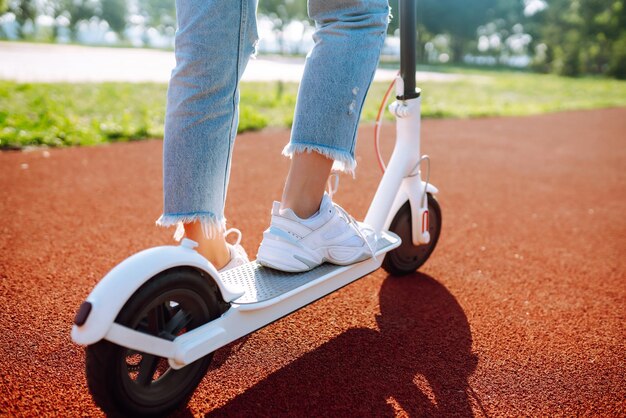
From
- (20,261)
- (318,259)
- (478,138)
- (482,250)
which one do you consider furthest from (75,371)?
(478,138)

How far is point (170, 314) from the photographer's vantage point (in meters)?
1.19

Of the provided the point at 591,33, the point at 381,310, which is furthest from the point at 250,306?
the point at 591,33

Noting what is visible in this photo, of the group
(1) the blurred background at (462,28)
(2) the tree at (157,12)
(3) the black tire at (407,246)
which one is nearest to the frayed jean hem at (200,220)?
(3) the black tire at (407,246)

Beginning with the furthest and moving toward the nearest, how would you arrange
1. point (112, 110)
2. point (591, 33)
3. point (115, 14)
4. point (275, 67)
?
point (115, 14) → point (591, 33) → point (275, 67) → point (112, 110)

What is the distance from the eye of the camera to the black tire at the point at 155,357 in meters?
1.03

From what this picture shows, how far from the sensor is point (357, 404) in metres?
1.29

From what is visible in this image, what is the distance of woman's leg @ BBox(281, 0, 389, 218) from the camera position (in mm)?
1341

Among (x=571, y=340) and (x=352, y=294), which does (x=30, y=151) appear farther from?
(x=571, y=340)

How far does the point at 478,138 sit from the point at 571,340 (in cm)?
464

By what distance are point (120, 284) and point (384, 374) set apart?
745 millimetres

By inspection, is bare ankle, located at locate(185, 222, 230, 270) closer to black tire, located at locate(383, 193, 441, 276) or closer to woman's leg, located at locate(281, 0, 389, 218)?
woman's leg, located at locate(281, 0, 389, 218)

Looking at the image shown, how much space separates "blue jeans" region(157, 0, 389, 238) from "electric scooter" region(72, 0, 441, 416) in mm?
174

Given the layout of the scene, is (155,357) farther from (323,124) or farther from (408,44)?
(408,44)

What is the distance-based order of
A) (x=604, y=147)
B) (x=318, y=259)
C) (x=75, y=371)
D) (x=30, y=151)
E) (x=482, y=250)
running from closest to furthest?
(x=75, y=371) → (x=318, y=259) → (x=482, y=250) → (x=30, y=151) → (x=604, y=147)
